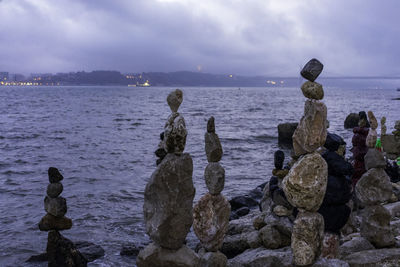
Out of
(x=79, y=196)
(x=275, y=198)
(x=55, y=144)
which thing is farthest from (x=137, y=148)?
(x=275, y=198)

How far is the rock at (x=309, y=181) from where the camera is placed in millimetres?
4082

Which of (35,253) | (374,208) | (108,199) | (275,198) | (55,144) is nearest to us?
(374,208)

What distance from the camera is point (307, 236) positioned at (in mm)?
4160

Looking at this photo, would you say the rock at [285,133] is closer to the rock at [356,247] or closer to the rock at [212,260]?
the rock at [356,247]

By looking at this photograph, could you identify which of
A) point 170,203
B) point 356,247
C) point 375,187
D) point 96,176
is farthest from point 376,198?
point 96,176

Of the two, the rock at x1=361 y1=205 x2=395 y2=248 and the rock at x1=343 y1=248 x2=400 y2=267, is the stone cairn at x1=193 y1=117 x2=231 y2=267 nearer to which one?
the rock at x1=343 y1=248 x2=400 y2=267

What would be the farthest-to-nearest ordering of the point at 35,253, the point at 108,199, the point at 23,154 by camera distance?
1. the point at 23,154
2. the point at 108,199
3. the point at 35,253

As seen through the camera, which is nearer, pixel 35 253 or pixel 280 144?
pixel 35 253

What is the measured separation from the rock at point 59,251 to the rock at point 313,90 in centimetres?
554

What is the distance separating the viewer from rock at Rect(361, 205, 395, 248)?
5531 mm

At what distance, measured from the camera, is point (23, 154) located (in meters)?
27.7

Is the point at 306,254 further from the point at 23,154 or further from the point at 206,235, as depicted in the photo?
the point at 23,154

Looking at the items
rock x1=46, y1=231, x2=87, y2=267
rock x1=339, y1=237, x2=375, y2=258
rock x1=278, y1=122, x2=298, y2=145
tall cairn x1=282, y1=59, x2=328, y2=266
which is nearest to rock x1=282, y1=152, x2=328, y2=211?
tall cairn x1=282, y1=59, x2=328, y2=266

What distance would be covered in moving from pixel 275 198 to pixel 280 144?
88.0 ft
